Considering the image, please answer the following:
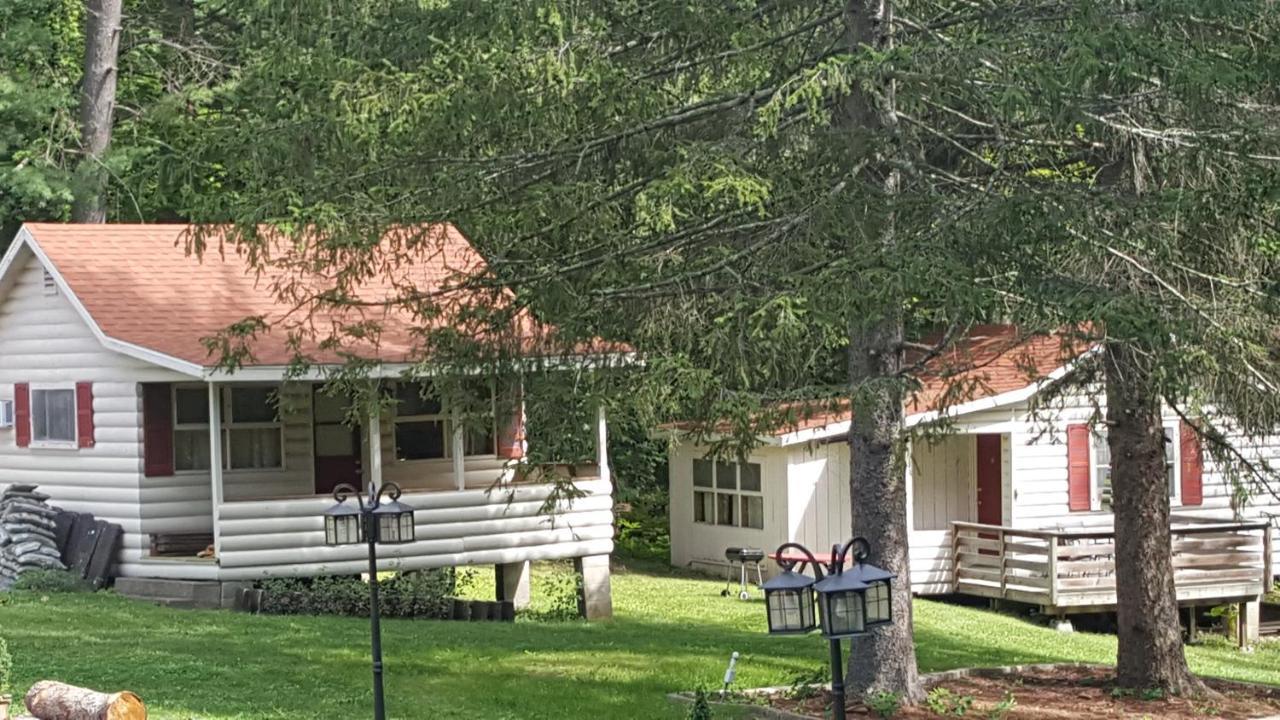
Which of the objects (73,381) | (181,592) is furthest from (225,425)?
(181,592)

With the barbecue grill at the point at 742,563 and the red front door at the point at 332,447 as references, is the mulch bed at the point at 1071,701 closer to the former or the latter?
the barbecue grill at the point at 742,563

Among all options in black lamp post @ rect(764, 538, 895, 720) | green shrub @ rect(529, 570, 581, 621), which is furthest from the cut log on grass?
green shrub @ rect(529, 570, 581, 621)

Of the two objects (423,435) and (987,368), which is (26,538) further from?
(987,368)

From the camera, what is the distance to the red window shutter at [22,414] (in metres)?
22.0

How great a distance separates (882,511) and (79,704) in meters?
5.97

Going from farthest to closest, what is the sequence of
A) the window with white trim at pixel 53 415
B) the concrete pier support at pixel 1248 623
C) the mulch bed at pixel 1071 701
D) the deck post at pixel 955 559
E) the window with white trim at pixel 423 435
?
the deck post at pixel 955 559 < the concrete pier support at pixel 1248 623 < the window with white trim at pixel 423 435 < the window with white trim at pixel 53 415 < the mulch bed at pixel 1071 701

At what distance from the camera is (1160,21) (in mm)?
12102

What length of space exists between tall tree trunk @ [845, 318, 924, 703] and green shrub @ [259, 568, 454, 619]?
24.5ft

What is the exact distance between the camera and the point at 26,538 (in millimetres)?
21078

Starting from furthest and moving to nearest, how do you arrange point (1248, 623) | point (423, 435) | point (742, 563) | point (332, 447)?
point (1248, 623) → point (742, 563) → point (423, 435) → point (332, 447)

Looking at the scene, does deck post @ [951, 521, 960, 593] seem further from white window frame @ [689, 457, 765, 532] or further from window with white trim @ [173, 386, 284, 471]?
window with white trim @ [173, 386, 284, 471]

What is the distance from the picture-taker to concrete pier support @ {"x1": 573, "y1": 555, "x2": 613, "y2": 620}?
21750 mm

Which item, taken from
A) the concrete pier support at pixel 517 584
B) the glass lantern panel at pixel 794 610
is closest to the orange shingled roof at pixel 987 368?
the concrete pier support at pixel 517 584

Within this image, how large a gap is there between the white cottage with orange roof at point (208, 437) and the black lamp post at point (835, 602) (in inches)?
432
